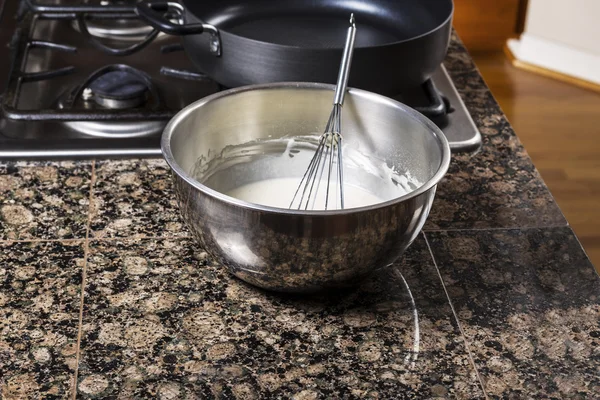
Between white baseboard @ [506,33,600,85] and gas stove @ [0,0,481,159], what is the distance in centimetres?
115

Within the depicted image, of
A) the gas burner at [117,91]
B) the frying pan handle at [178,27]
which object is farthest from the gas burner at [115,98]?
the frying pan handle at [178,27]

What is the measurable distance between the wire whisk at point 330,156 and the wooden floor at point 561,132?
0.97 meters

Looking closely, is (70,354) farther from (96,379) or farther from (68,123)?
(68,123)

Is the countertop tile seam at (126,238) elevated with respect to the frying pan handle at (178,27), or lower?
lower

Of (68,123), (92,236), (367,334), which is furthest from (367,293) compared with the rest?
(68,123)

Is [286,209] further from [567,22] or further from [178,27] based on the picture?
[567,22]

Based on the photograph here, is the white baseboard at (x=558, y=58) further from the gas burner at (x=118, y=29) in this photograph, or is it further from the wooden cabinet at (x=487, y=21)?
the gas burner at (x=118, y=29)

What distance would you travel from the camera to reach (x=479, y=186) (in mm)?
951

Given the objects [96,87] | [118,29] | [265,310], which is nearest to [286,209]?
[265,310]

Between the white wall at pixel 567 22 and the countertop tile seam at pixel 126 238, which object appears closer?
the countertop tile seam at pixel 126 238

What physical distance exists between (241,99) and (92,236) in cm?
20

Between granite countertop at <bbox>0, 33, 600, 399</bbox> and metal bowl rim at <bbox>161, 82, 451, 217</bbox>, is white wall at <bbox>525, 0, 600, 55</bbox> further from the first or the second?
metal bowl rim at <bbox>161, 82, 451, 217</bbox>


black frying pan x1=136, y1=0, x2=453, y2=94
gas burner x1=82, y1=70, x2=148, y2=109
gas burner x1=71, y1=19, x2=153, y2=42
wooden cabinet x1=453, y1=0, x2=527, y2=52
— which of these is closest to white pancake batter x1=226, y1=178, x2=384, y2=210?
black frying pan x1=136, y1=0, x2=453, y2=94

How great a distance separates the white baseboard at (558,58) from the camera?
220 cm
